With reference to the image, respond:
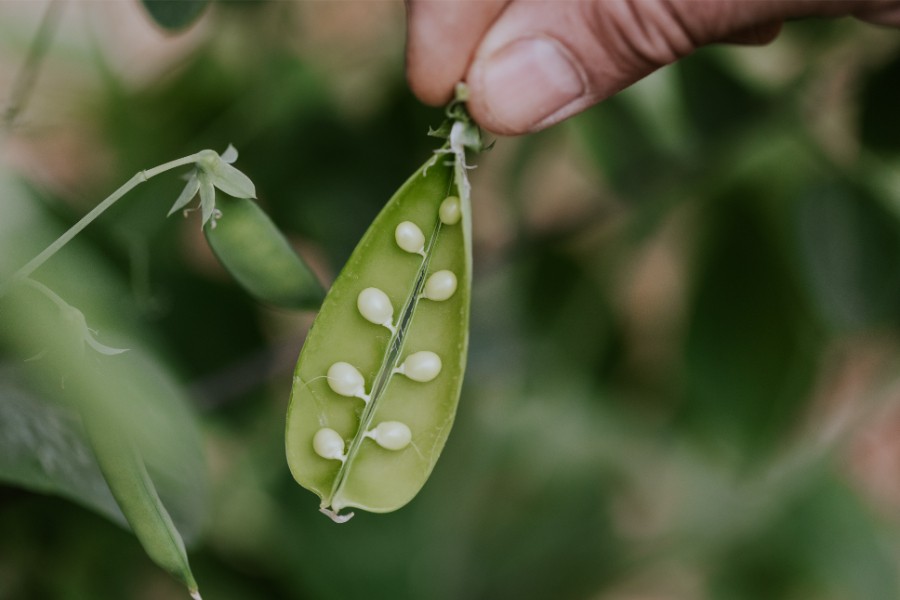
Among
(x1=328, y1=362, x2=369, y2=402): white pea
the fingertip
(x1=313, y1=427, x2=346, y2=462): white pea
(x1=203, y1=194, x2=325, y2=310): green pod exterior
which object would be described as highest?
the fingertip

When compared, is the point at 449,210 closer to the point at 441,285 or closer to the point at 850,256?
the point at 441,285

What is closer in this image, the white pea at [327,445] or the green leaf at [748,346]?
the white pea at [327,445]

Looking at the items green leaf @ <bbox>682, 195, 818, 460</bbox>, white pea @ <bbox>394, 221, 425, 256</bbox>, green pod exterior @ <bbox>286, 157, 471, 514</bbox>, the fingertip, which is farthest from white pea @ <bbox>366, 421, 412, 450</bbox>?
green leaf @ <bbox>682, 195, 818, 460</bbox>

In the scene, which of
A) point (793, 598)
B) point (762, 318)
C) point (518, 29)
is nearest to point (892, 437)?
point (793, 598)

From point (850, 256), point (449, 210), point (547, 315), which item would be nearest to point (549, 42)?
point (449, 210)

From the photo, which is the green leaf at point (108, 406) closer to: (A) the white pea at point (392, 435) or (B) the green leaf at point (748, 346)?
(A) the white pea at point (392, 435)

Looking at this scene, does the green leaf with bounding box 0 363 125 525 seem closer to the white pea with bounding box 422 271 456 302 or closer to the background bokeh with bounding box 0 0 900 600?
the background bokeh with bounding box 0 0 900 600

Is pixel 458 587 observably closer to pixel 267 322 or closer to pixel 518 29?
pixel 267 322

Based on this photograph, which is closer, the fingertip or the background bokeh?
the fingertip

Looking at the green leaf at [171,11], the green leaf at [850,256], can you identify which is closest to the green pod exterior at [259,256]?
the green leaf at [171,11]
